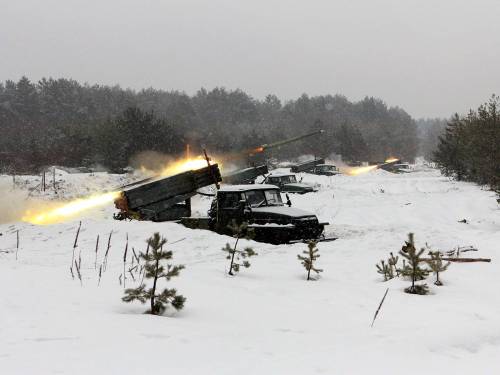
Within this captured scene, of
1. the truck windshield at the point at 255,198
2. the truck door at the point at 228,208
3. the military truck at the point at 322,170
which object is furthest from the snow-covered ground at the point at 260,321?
the military truck at the point at 322,170

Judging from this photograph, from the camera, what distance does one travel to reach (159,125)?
44188mm

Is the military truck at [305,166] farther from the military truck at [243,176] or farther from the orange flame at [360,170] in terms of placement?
the military truck at [243,176]

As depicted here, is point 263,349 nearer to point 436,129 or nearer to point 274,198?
point 274,198

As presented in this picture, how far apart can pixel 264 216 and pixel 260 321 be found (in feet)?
25.7

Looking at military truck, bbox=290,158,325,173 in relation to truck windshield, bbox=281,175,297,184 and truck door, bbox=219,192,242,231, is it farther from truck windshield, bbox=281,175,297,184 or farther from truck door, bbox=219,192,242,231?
truck door, bbox=219,192,242,231

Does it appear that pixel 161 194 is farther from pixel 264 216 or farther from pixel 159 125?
pixel 159 125

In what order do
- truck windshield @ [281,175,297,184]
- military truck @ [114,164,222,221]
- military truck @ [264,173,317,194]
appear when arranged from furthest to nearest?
truck windshield @ [281,175,297,184] < military truck @ [264,173,317,194] < military truck @ [114,164,222,221]

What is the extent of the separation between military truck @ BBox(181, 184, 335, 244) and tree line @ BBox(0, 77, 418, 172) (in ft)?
70.3

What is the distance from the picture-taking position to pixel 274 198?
14.3m

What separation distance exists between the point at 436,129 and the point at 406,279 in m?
184

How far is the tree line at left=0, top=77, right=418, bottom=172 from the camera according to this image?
43.0 m

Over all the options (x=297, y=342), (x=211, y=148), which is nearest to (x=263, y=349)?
(x=297, y=342)

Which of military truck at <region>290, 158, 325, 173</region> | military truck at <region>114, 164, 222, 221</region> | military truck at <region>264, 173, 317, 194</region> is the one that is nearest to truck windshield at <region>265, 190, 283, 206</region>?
military truck at <region>114, 164, 222, 221</region>

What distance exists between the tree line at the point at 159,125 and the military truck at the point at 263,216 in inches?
843
